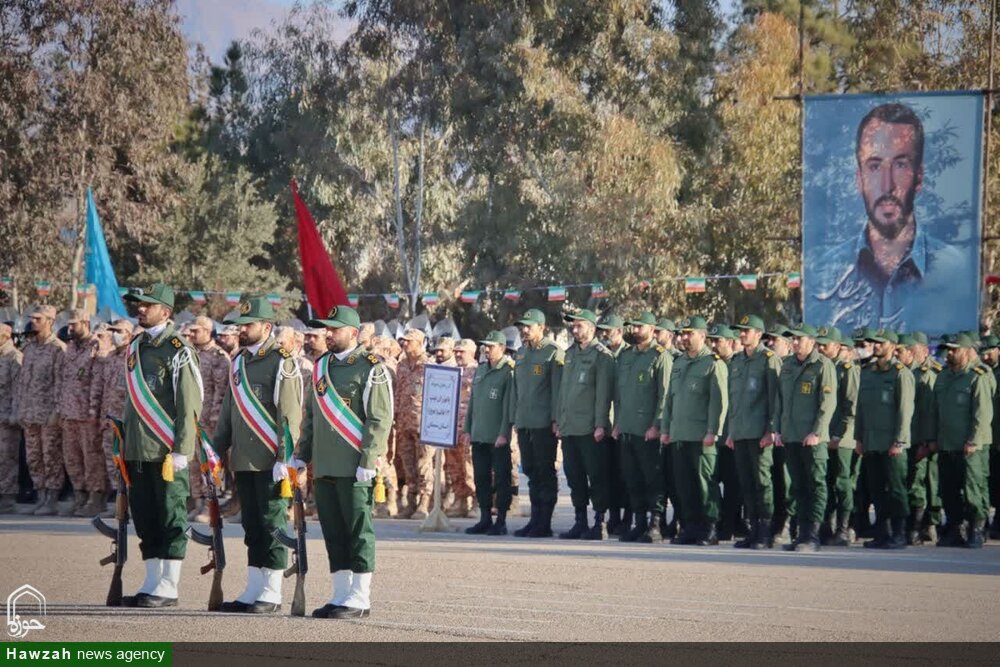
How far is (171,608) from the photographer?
11.2m

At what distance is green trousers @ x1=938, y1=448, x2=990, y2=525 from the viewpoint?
16828mm

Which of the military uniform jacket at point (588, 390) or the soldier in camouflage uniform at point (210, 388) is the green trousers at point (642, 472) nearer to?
the military uniform jacket at point (588, 390)

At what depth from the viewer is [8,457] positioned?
824 inches

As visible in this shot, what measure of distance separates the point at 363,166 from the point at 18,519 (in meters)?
28.9

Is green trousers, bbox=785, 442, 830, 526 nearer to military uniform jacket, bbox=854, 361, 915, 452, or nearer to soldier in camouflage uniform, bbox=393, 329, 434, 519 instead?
military uniform jacket, bbox=854, 361, 915, 452

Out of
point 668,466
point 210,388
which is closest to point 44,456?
point 210,388

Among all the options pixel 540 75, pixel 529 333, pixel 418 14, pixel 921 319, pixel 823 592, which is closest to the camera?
pixel 823 592

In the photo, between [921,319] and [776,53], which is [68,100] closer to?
[776,53]

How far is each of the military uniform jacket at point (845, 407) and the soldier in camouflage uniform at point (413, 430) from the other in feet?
17.1

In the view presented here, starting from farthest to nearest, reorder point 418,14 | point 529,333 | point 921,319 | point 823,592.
Answer: 1. point 418,14
2. point 921,319
3. point 529,333
4. point 823,592

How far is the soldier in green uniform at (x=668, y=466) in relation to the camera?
1700 cm

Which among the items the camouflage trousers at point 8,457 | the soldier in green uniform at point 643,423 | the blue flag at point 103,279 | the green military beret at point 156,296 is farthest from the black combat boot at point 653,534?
the blue flag at point 103,279

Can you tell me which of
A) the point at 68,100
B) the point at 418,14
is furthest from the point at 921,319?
the point at 68,100

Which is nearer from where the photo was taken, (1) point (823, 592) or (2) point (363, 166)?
(1) point (823, 592)
